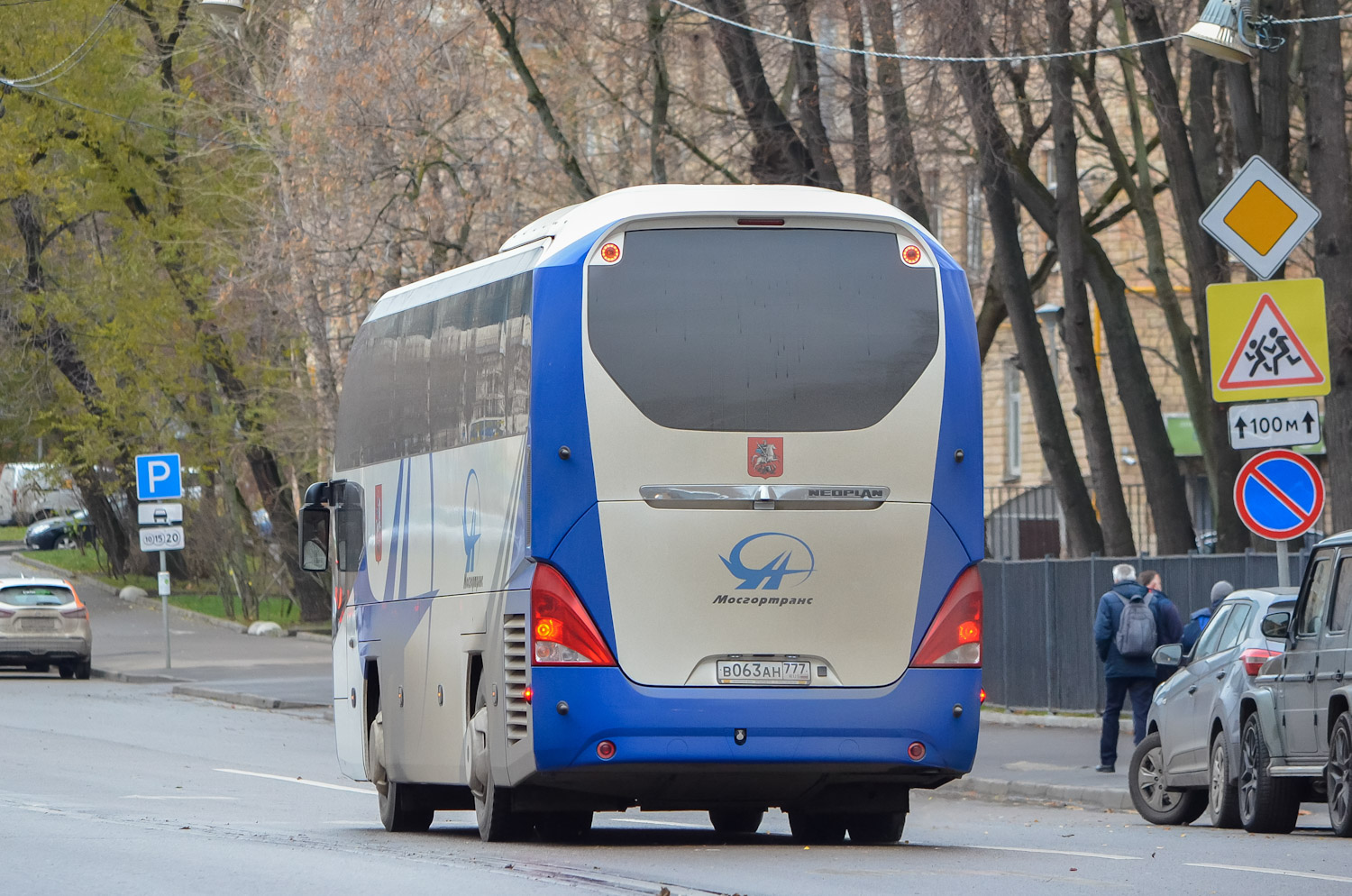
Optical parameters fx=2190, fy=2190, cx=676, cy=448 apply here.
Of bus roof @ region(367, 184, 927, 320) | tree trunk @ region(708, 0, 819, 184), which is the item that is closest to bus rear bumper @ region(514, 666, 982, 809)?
bus roof @ region(367, 184, 927, 320)

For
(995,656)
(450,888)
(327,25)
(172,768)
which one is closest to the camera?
(450,888)

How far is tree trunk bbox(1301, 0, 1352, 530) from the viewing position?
62.2ft

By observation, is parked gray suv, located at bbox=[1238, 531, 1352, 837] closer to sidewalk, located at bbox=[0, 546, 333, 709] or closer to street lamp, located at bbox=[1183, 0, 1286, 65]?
street lamp, located at bbox=[1183, 0, 1286, 65]

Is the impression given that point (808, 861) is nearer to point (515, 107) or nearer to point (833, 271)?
point (833, 271)

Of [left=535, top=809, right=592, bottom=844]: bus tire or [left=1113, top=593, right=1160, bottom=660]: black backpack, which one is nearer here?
[left=535, top=809, right=592, bottom=844]: bus tire

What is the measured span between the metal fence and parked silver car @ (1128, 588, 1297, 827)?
681cm

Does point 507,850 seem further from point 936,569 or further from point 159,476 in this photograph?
point 159,476

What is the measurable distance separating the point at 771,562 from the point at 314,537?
20.3ft

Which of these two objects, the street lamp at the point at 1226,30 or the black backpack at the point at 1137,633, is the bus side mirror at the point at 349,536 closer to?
the street lamp at the point at 1226,30

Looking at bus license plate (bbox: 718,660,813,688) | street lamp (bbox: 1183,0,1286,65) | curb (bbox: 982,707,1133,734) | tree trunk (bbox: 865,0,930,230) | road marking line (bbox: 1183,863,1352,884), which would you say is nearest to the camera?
road marking line (bbox: 1183,863,1352,884)

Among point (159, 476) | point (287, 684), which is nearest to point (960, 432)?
point (287, 684)

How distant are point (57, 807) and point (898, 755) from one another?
6.82 meters

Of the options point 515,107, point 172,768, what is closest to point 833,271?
point 172,768

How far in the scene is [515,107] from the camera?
33.4 metres
